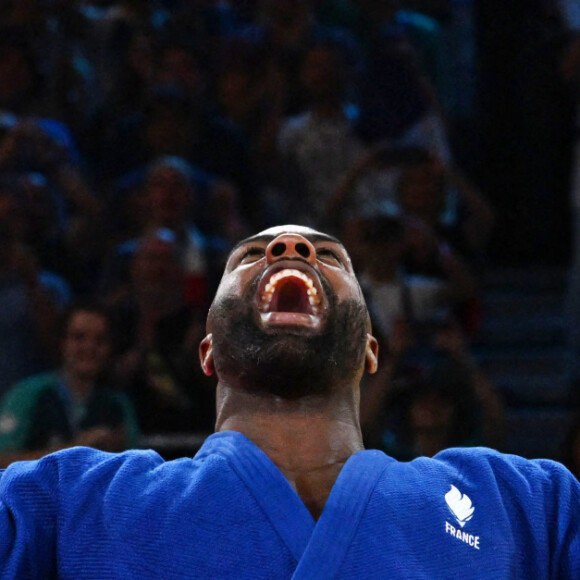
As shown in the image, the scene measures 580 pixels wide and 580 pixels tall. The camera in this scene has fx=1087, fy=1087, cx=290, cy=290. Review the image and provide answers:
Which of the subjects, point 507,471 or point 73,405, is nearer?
point 507,471

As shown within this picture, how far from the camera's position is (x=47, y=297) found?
4508 mm

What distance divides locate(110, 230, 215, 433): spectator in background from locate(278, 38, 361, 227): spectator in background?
2.86ft

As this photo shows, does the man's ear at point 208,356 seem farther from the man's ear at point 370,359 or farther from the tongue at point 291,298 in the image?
the man's ear at point 370,359

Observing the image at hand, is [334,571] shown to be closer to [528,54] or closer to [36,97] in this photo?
[36,97]

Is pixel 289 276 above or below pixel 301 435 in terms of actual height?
above

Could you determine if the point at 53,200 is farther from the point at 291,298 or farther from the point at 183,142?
the point at 291,298

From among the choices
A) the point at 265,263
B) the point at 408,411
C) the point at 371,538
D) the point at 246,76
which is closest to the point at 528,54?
the point at 246,76

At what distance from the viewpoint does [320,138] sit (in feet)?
16.8

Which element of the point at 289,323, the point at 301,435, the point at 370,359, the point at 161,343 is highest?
the point at 289,323

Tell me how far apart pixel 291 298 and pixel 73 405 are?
197cm

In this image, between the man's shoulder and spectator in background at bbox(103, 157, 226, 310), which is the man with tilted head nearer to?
the man's shoulder

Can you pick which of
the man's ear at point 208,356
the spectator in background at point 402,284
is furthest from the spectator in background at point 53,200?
the man's ear at point 208,356

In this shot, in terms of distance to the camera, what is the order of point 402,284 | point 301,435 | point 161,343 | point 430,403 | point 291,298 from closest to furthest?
point 301,435 < point 291,298 < point 430,403 < point 161,343 < point 402,284

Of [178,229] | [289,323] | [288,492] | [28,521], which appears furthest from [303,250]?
[178,229]
